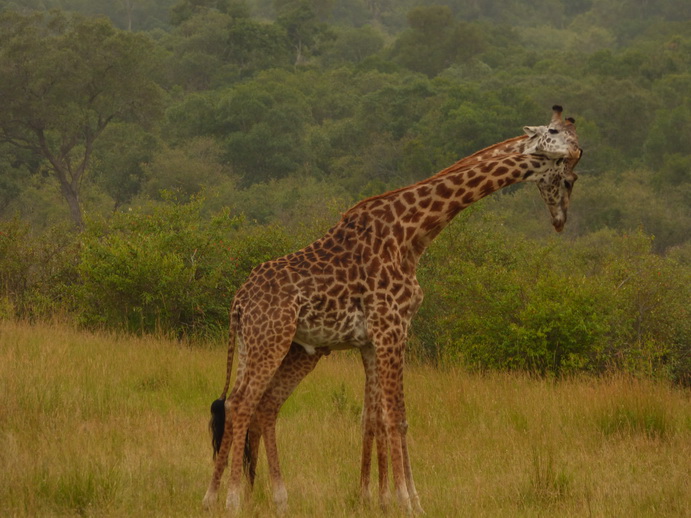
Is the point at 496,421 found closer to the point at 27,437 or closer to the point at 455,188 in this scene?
the point at 455,188

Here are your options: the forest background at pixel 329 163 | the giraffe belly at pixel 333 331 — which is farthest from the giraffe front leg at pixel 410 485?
the forest background at pixel 329 163

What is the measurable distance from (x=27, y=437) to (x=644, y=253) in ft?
35.9

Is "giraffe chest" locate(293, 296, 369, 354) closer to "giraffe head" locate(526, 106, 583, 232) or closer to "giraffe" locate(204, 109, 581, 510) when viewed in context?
"giraffe" locate(204, 109, 581, 510)

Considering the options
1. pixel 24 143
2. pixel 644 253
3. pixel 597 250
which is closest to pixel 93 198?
pixel 24 143

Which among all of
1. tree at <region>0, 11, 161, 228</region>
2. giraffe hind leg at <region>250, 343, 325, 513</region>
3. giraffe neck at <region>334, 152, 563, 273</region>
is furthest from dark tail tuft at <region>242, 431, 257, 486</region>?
tree at <region>0, 11, 161, 228</region>

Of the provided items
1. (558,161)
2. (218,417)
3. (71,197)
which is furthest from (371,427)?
(71,197)

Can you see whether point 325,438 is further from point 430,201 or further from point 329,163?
point 329,163

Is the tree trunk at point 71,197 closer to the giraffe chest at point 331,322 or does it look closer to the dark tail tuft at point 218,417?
the dark tail tuft at point 218,417

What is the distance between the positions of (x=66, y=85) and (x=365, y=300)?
3484 cm

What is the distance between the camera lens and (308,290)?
21.0ft

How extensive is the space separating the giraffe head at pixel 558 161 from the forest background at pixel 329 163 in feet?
17.6

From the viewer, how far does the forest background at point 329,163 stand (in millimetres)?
13664

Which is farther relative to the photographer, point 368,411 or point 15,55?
point 15,55

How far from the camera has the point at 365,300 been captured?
6.52 meters
